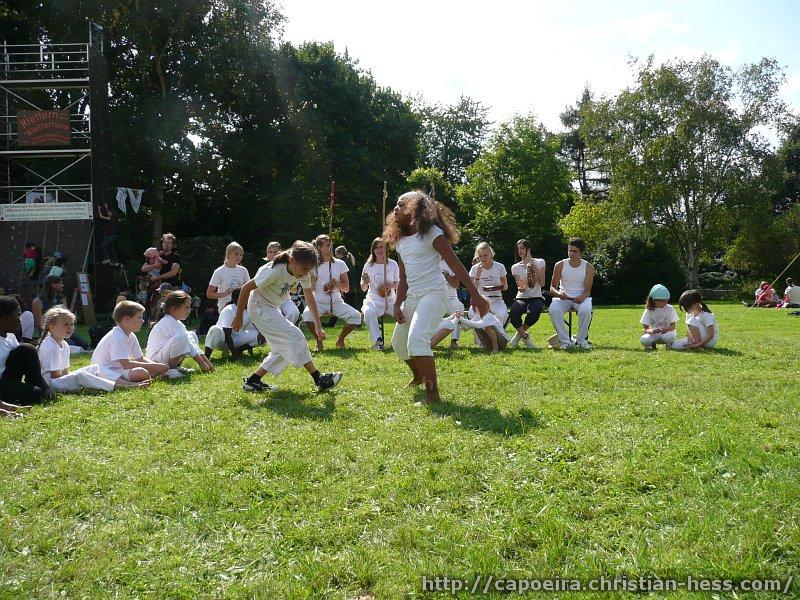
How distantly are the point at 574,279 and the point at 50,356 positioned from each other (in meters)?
8.20

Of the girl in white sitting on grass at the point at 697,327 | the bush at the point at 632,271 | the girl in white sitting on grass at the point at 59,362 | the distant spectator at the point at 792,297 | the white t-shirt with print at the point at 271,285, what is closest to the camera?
the white t-shirt with print at the point at 271,285

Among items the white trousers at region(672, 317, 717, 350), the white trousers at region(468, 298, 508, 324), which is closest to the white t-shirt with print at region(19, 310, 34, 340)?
the white trousers at region(468, 298, 508, 324)

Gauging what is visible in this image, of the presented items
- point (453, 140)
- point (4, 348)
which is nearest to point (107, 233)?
point (4, 348)

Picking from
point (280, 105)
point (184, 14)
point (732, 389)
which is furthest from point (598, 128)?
point (732, 389)

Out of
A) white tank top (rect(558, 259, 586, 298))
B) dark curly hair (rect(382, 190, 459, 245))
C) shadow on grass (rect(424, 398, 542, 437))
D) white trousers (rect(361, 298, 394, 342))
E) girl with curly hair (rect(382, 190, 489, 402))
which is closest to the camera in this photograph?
shadow on grass (rect(424, 398, 542, 437))

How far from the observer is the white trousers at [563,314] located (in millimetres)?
10992

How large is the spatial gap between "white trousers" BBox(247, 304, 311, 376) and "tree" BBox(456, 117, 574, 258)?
34538 millimetres

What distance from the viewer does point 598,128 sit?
128 feet

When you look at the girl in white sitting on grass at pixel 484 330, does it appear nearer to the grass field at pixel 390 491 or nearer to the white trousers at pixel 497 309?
the white trousers at pixel 497 309

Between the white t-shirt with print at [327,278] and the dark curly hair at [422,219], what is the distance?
5271mm

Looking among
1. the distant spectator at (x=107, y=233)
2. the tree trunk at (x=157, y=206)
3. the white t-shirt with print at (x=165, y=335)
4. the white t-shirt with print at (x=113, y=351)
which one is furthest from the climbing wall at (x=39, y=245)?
the white t-shirt with print at (x=113, y=351)

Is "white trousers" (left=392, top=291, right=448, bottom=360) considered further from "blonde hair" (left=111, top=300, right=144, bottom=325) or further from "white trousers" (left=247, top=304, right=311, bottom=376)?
"blonde hair" (left=111, top=300, right=144, bottom=325)

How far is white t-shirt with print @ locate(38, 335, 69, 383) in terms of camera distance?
7.09 metres

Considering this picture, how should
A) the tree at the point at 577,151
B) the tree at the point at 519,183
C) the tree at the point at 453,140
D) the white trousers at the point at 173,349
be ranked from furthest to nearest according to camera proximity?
the tree at the point at 577,151 < the tree at the point at 453,140 < the tree at the point at 519,183 < the white trousers at the point at 173,349
